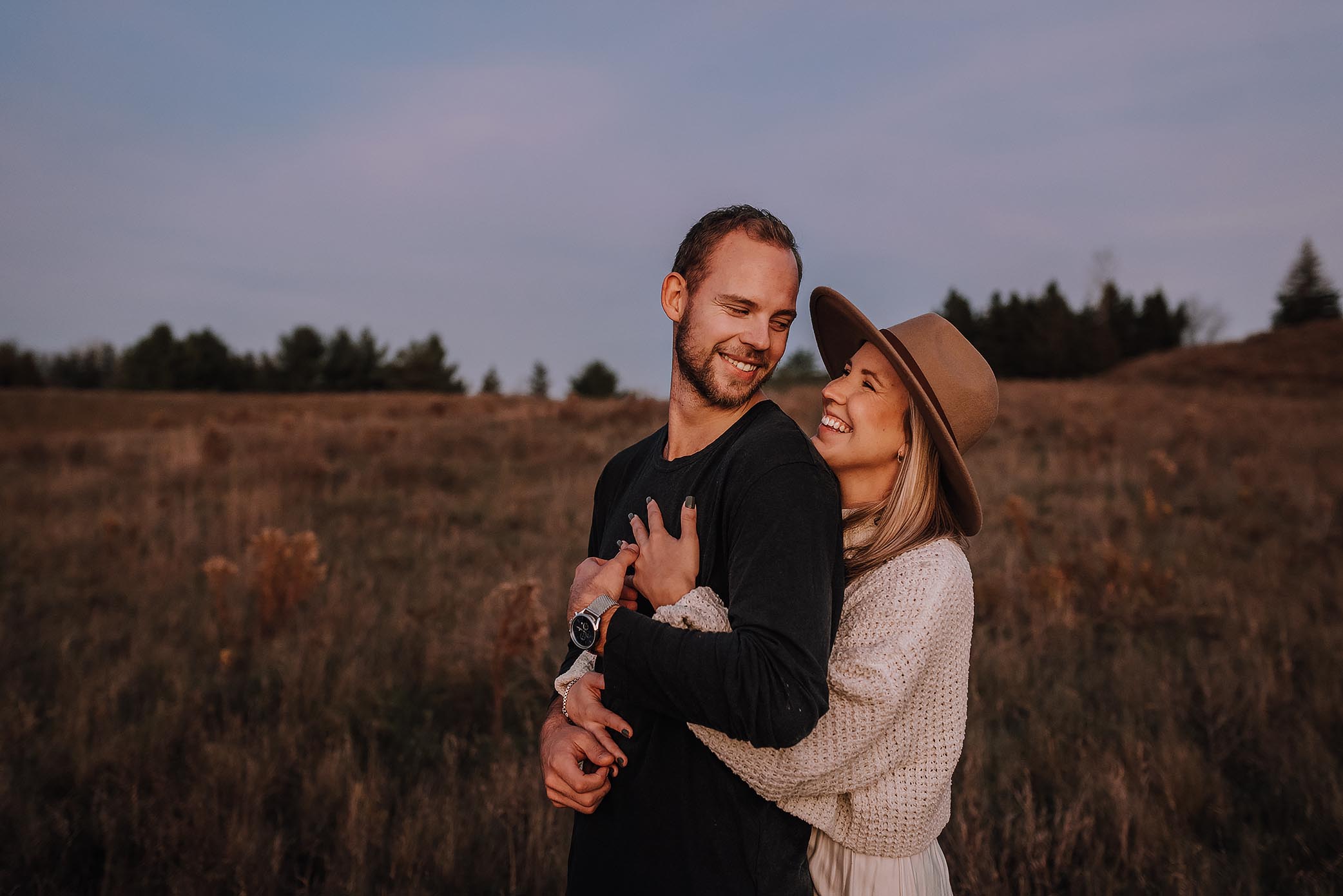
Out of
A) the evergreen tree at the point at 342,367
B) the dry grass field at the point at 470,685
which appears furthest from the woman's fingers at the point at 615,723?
the evergreen tree at the point at 342,367

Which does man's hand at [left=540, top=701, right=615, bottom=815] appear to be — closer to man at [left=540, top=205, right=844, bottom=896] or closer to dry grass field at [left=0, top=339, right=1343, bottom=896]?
man at [left=540, top=205, right=844, bottom=896]

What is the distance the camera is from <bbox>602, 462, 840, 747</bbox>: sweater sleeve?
137cm

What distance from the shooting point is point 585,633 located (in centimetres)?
162

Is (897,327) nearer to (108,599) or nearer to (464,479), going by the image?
(108,599)

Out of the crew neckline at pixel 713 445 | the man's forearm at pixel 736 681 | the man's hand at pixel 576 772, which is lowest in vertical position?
the man's hand at pixel 576 772

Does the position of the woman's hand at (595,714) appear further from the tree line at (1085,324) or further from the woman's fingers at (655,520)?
the tree line at (1085,324)

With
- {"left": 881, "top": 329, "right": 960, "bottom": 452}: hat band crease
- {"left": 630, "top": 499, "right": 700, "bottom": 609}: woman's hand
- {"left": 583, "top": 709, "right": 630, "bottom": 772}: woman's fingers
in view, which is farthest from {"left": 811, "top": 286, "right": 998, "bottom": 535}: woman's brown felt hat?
{"left": 583, "top": 709, "right": 630, "bottom": 772}: woman's fingers

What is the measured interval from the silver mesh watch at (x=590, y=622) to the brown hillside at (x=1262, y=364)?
35008 millimetres

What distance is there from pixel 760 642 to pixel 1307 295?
219ft

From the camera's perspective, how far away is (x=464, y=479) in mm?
11852

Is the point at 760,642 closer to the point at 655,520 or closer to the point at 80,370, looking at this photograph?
the point at 655,520

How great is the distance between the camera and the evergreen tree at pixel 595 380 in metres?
47.7

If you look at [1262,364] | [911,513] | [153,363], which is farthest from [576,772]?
[153,363]

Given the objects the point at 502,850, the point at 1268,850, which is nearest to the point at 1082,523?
the point at 1268,850
